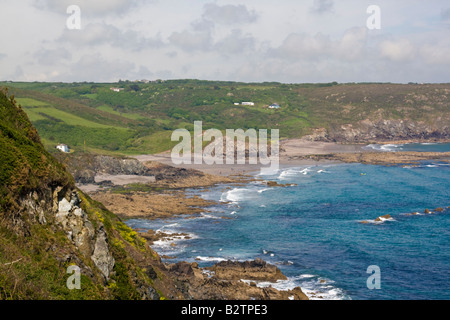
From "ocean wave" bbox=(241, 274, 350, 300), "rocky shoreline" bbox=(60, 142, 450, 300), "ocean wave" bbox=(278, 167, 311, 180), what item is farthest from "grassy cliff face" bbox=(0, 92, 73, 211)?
"ocean wave" bbox=(278, 167, 311, 180)

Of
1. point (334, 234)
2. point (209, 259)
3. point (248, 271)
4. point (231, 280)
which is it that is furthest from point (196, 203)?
point (231, 280)

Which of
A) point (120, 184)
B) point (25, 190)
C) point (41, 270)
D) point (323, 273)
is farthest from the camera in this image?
point (120, 184)

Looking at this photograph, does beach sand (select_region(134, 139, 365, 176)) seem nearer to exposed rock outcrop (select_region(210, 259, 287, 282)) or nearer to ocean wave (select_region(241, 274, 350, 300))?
exposed rock outcrop (select_region(210, 259, 287, 282))

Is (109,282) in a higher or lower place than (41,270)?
lower

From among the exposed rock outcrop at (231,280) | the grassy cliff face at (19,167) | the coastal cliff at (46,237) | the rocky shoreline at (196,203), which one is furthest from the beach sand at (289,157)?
the grassy cliff face at (19,167)
